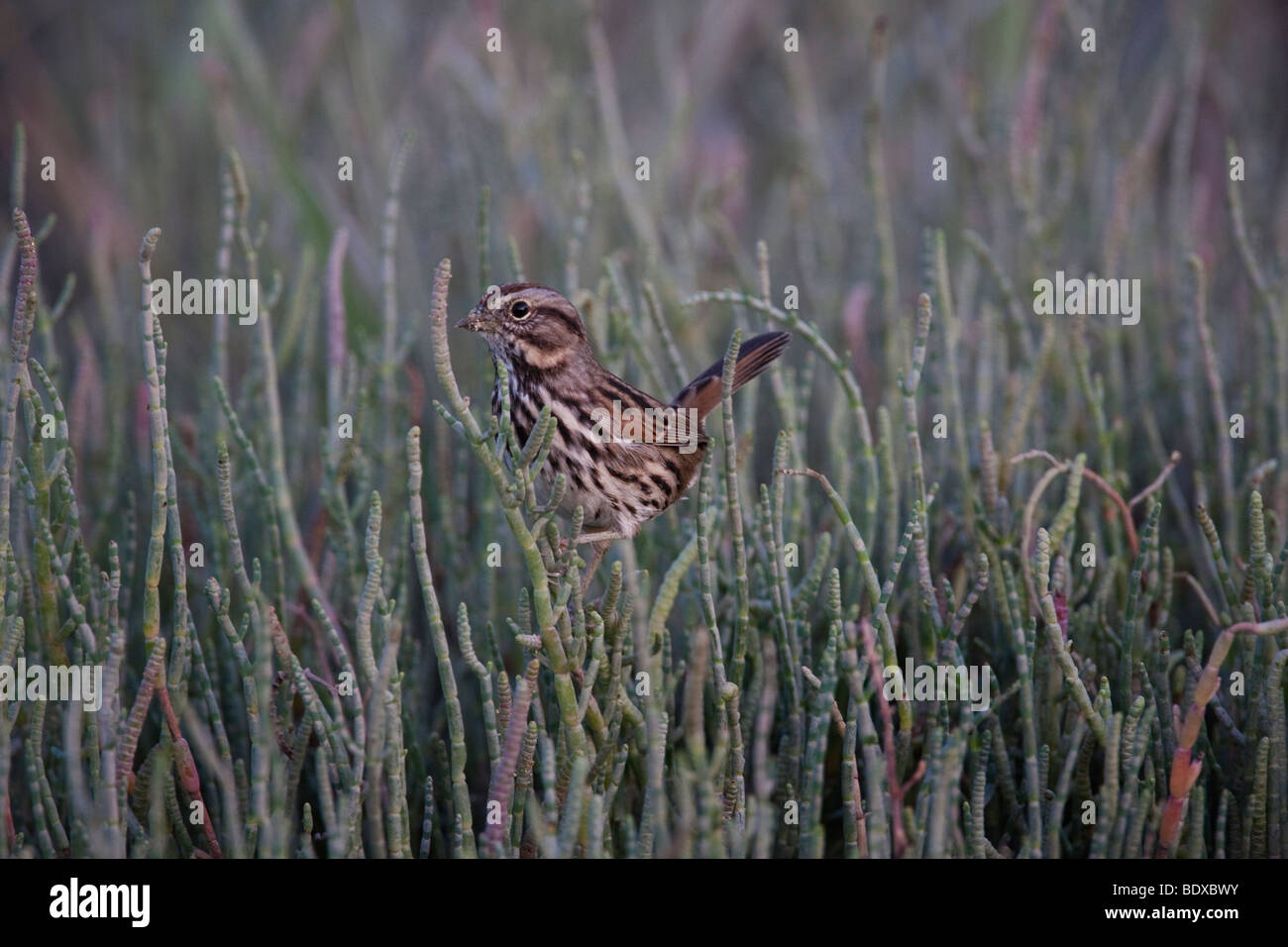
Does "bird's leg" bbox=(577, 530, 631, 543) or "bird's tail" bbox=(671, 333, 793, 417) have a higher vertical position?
"bird's tail" bbox=(671, 333, 793, 417)

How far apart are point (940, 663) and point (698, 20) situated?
3427 millimetres

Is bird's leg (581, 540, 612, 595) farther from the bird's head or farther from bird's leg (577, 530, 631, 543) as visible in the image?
the bird's head

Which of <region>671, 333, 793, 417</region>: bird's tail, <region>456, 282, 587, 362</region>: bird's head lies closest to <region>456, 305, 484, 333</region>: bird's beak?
<region>456, 282, 587, 362</region>: bird's head

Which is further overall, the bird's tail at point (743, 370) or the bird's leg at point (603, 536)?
the bird's tail at point (743, 370)

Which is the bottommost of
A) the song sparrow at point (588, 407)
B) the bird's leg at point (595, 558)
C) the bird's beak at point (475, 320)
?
the bird's leg at point (595, 558)

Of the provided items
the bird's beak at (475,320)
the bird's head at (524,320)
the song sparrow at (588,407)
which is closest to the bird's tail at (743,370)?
the song sparrow at (588,407)

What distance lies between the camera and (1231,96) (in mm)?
3627

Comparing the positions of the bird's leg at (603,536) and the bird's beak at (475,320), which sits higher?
the bird's beak at (475,320)

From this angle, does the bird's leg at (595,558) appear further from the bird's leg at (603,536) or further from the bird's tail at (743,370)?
the bird's tail at (743,370)

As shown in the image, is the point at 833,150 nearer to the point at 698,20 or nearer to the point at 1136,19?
the point at 698,20

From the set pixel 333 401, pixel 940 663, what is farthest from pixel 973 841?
pixel 333 401

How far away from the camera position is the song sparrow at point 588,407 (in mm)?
1905

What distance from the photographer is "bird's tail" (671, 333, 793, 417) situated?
1978 mm

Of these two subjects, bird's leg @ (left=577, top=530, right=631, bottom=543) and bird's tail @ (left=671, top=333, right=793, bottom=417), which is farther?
bird's tail @ (left=671, top=333, right=793, bottom=417)
